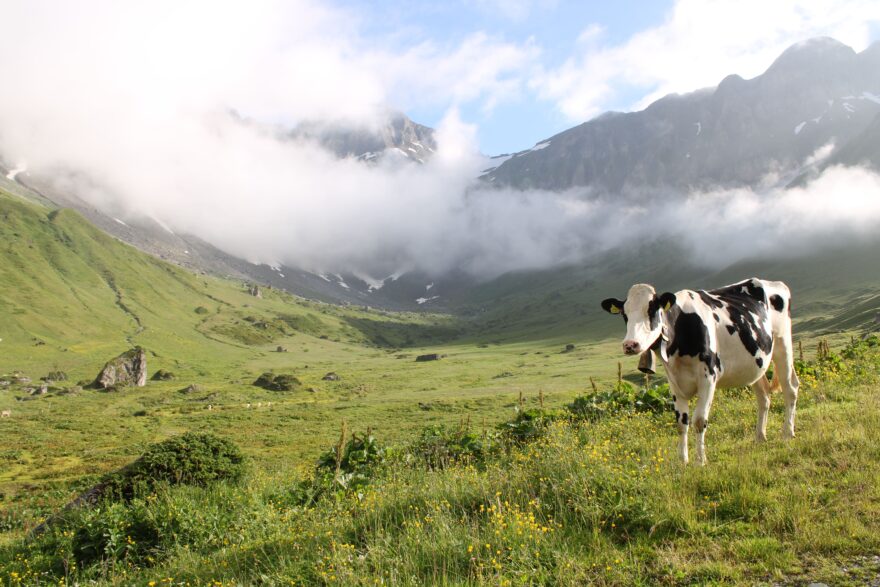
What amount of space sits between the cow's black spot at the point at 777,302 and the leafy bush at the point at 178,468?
621 inches

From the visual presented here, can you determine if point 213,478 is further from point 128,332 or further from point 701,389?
point 128,332

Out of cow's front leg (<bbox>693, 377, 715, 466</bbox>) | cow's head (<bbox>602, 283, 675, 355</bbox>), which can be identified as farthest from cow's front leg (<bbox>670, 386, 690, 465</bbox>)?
cow's head (<bbox>602, 283, 675, 355</bbox>)

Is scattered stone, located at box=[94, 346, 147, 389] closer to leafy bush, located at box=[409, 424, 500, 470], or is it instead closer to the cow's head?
leafy bush, located at box=[409, 424, 500, 470]

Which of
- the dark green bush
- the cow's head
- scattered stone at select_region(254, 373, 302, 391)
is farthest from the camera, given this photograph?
scattered stone at select_region(254, 373, 302, 391)

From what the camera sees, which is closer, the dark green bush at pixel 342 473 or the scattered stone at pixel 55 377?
the dark green bush at pixel 342 473

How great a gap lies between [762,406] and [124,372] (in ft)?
434

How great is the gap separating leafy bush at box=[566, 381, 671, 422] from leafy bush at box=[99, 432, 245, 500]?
1162 cm

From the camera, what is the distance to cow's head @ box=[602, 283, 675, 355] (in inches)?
332

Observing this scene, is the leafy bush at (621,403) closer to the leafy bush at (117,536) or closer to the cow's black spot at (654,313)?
the cow's black spot at (654,313)

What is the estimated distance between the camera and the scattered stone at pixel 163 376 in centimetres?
12756

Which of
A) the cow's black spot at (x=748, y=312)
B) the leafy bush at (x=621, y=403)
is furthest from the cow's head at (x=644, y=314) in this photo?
the leafy bush at (x=621, y=403)

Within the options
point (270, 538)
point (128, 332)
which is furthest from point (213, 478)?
point (128, 332)

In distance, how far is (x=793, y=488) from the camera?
7.39 meters

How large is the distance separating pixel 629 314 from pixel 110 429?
2959 inches
